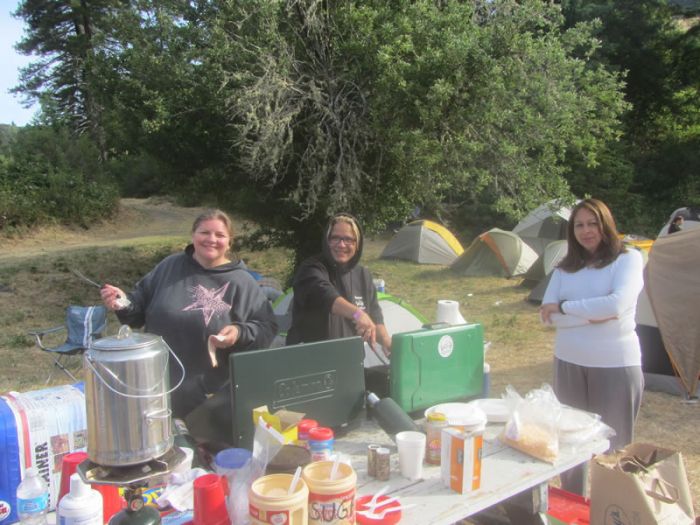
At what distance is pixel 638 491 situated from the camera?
81.8 inches

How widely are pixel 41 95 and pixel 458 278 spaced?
855 inches

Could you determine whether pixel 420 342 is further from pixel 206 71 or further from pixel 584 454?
pixel 206 71

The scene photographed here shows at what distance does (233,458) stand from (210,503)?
254 mm

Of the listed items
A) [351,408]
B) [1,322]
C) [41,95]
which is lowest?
[1,322]

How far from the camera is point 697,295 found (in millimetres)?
4688

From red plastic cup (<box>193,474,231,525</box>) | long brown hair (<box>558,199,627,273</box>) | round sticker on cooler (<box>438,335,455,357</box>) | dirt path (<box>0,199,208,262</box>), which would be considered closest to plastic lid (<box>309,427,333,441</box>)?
red plastic cup (<box>193,474,231,525</box>)

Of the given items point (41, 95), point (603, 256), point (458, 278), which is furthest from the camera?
point (41, 95)

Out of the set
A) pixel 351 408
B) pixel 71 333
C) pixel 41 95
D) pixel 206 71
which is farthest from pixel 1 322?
pixel 41 95

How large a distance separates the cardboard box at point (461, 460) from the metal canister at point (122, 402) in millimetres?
857

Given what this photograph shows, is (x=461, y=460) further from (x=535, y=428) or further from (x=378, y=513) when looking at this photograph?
(x=535, y=428)

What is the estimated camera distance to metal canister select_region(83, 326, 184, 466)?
4.62 feet

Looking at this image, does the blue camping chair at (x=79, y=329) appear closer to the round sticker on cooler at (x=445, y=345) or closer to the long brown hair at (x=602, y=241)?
the round sticker on cooler at (x=445, y=345)

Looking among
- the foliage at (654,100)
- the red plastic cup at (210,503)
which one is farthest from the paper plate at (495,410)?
the foliage at (654,100)

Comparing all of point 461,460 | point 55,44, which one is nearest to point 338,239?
point 461,460
